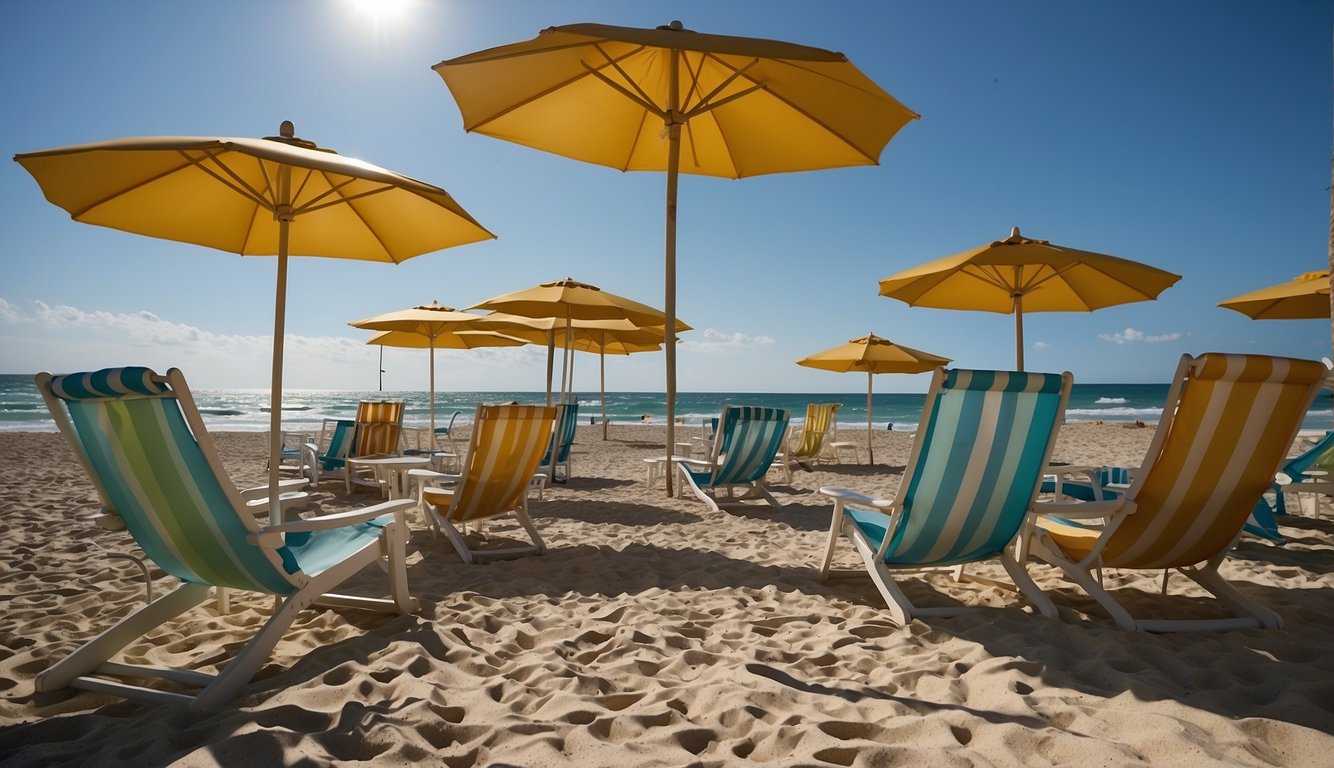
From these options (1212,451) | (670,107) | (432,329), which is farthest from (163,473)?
(432,329)

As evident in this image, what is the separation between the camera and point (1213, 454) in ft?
8.01

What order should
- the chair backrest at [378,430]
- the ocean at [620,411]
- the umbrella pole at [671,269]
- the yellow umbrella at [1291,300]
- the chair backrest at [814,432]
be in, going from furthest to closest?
the ocean at [620,411]
the chair backrest at [814,432]
the chair backrest at [378,430]
the yellow umbrella at [1291,300]
the umbrella pole at [671,269]

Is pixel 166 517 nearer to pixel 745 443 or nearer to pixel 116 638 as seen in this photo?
pixel 116 638

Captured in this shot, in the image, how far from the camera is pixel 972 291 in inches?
292

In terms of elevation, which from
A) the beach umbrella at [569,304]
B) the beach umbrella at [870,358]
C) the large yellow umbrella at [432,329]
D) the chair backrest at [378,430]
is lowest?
the chair backrest at [378,430]

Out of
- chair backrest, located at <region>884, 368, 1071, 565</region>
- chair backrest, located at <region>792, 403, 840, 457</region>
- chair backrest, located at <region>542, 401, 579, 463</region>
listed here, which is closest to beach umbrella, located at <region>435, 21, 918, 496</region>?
chair backrest, located at <region>542, 401, 579, 463</region>

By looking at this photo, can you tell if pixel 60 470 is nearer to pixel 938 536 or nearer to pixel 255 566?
pixel 255 566

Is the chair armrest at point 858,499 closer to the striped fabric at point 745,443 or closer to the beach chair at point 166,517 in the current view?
the beach chair at point 166,517

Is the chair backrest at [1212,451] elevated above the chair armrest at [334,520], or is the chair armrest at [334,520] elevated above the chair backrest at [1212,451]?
the chair backrest at [1212,451]

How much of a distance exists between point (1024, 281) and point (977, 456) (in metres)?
4.82

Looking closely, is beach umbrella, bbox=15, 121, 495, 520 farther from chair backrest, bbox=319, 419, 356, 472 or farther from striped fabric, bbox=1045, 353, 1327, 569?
striped fabric, bbox=1045, 353, 1327, 569

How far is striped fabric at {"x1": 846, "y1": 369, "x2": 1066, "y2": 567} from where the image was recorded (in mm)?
2545

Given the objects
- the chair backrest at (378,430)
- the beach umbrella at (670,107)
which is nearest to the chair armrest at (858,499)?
the beach umbrella at (670,107)

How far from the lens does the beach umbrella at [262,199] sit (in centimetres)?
283
